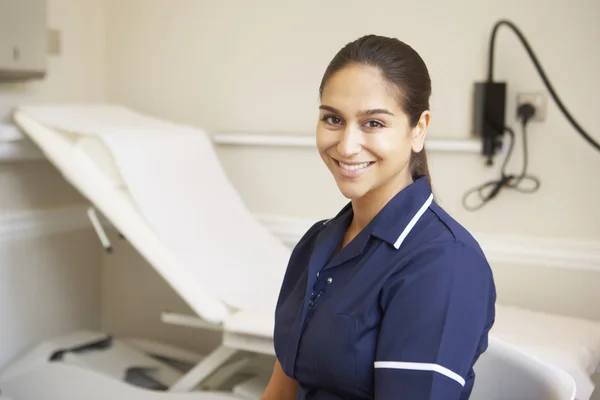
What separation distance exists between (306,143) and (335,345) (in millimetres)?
1555

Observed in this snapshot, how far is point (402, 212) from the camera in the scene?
4.02 feet

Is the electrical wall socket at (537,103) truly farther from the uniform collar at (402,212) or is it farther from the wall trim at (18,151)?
the wall trim at (18,151)

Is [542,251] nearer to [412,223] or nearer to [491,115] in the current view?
[491,115]

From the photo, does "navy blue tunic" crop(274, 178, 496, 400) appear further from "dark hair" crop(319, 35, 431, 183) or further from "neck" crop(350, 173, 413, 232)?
"dark hair" crop(319, 35, 431, 183)

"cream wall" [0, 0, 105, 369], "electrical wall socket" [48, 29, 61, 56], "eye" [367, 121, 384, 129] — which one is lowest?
"cream wall" [0, 0, 105, 369]

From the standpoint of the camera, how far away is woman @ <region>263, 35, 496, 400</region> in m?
1.06

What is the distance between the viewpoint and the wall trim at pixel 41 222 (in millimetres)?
2529

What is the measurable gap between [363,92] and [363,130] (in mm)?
59

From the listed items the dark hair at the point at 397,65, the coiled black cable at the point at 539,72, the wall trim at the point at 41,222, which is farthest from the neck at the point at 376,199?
the wall trim at the point at 41,222

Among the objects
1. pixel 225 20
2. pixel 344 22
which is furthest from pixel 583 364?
pixel 225 20

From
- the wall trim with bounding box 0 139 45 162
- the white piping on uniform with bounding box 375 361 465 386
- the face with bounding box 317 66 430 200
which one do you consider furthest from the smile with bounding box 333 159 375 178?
the wall trim with bounding box 0 139 45 162

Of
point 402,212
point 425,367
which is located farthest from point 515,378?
point 402,212

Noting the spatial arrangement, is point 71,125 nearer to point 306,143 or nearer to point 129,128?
point 129,128

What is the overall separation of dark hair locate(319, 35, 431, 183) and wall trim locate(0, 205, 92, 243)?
164 cm
